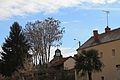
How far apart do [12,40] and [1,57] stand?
168 inches

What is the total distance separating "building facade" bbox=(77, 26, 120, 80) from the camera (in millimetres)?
65500

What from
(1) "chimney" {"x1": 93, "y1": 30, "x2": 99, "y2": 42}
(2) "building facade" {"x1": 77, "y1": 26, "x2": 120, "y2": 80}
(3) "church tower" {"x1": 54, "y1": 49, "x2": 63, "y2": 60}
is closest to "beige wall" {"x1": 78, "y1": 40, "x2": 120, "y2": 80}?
(2) "building facade" {"x1": 77, "y1": 26, "x2": 120, "y2": 80}

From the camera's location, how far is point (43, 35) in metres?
82.7

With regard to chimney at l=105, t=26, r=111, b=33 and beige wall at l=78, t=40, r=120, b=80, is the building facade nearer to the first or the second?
beige wall at l=78, t=40, r=120, b=80

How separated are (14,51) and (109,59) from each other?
2542 cm

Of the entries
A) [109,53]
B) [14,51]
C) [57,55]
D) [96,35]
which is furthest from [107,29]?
[57,55]

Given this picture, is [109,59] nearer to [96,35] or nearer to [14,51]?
[96,35]

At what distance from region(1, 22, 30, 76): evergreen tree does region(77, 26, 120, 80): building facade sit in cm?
1652

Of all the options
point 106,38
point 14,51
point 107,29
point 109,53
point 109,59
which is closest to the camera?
point 109,53

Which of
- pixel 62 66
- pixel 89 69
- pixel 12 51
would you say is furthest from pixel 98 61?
pixel 62 66

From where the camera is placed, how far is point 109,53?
67438 mm

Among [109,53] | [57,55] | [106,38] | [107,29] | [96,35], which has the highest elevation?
[107,29]

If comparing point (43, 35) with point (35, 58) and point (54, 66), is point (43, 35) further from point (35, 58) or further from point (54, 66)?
point (54, 66)

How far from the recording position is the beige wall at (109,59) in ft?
215
